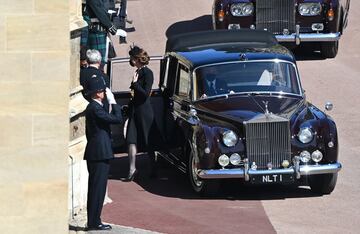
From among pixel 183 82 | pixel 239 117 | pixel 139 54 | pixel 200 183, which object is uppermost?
pixel 139 54

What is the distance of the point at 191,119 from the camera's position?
16.0m

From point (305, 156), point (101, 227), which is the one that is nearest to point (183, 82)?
point (305, 156)

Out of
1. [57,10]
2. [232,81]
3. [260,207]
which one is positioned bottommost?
[260,207]

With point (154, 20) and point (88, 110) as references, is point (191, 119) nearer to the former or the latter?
point (88, 110)

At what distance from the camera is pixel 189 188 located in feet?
53.3

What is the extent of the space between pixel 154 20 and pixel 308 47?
4.19 m

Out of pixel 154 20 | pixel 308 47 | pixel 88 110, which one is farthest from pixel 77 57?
pixel 154 20

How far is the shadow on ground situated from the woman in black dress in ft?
1.25

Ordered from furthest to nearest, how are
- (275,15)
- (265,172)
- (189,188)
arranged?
(275,15), (189,188), (265,172)

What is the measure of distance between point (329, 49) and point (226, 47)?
691 centimetres

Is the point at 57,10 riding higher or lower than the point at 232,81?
higher

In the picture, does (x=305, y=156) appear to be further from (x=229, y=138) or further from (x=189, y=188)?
(x=189, y=188)

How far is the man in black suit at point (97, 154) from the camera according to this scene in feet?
43.9

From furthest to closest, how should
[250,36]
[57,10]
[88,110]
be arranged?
[250,36]
[88,110]
[57,10]
